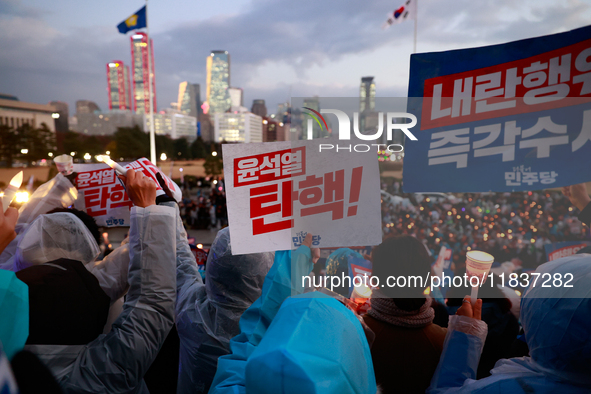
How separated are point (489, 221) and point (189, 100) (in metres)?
148

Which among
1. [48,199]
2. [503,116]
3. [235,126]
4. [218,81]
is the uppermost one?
[218,81]

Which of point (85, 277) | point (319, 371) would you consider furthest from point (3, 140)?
point (319, 371)

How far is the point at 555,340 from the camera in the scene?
3.38 feet

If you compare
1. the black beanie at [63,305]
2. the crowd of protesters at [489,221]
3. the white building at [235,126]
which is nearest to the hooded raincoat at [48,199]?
the black beanie at [63,305]

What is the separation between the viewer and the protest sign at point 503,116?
148 centimetres

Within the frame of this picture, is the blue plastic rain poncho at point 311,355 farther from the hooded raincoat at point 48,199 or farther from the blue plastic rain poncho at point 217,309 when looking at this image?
the hooded raincoat at point 48,199

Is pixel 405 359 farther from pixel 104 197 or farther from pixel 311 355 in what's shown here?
pixel 104 197

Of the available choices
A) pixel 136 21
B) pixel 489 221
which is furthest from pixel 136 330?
pixel 136 21

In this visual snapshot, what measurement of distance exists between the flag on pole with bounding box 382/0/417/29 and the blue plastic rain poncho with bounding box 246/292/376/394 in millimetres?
13849

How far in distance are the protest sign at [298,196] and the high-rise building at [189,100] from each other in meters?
145

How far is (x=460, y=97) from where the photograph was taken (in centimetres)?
161

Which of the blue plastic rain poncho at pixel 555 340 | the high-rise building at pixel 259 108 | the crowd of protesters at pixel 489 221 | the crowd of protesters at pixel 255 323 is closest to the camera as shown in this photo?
the crowd of protesters at pixel 255 323

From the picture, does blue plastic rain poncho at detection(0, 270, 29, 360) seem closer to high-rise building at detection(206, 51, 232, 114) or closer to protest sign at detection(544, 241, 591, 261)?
protest sign at detection(544, 241, 591, 261)

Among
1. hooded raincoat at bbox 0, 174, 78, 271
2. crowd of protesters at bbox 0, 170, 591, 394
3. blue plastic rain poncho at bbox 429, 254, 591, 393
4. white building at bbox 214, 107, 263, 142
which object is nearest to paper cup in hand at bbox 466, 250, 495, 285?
crowd of protesters at bbox 0, 170, 591, 394
